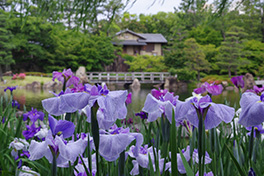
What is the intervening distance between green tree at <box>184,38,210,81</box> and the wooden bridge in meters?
2.27

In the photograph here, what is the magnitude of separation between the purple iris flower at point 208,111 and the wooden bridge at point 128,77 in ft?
58.1

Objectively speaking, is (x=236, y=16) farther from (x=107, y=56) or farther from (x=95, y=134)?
(x=95, y=134)

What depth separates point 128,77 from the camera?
785 inches

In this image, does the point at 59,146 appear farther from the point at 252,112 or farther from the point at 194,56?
the point at 194,56

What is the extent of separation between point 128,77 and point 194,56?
5509mm

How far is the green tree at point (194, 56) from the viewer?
16734 mm

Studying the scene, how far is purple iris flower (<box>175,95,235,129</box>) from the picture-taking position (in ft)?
1.88

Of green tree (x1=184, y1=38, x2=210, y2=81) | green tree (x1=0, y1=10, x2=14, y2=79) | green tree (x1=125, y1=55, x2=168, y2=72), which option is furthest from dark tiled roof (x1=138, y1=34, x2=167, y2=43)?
green tree (x1=0, y1=10, x2=14, y2=79)

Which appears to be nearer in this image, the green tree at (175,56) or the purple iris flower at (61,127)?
the purple iris flower at (61,127)

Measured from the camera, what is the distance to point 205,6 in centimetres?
216

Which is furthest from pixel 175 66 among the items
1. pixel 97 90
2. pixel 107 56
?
pixel 97 90

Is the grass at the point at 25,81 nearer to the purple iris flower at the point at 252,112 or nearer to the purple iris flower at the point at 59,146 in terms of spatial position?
the purple iris flower at the point at 59,146

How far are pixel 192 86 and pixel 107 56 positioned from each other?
705 centimetres

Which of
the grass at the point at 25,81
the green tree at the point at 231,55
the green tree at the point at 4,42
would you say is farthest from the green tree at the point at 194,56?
the green tree at the point at 4,42
